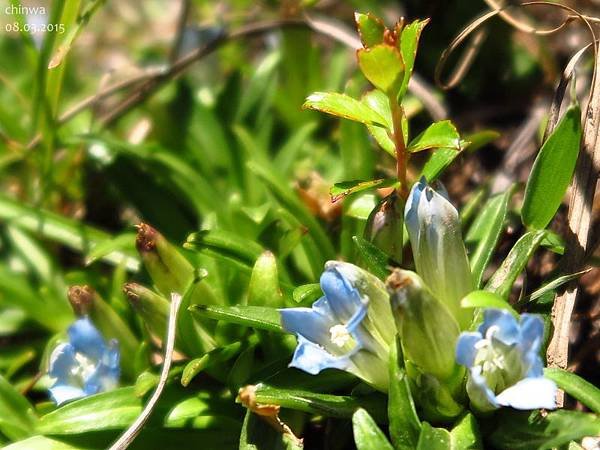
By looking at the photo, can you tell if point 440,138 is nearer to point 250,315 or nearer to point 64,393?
point 250,315

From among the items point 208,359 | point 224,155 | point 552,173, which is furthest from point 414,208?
point 224,155

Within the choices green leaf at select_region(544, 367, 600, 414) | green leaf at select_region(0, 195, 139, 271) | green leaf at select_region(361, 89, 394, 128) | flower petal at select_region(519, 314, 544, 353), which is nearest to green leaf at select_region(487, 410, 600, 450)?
green leaf at select_region(544, 367, 600, 414)

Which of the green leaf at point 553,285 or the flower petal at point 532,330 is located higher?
the flower petal at point 532,330

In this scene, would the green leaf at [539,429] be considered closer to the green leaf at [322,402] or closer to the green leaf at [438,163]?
the green leaf at [322,402]

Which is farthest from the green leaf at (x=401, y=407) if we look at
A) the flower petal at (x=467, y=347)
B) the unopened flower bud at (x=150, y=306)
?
the unopened flower bud at (x=150, y=306)

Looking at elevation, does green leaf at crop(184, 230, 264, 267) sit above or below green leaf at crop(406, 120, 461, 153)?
below

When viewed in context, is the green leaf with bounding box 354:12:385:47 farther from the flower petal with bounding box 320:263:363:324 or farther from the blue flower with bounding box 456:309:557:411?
the blue flower with bounding box 456:309:557:411

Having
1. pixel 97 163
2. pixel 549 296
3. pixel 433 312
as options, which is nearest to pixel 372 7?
pixel 97 163
